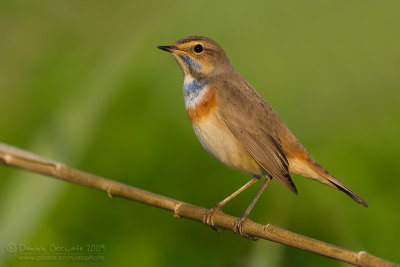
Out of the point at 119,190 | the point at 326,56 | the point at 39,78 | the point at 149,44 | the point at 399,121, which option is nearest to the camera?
the point at 119,190

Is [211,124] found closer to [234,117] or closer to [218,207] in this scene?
[234,117]

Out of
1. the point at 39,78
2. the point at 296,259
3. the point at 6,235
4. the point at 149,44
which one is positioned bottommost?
the point at 6,235

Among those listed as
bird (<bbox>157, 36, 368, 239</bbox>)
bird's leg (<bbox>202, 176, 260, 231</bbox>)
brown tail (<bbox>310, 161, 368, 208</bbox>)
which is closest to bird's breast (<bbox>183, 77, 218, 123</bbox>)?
bird (<bbox>157, 36, 368, 239</bbox>)

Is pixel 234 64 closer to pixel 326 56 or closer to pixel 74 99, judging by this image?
pixel 326 56

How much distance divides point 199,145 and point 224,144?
11.3 inches

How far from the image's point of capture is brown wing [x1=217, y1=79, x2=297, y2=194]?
7.91 feet

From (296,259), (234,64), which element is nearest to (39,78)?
(234,64)

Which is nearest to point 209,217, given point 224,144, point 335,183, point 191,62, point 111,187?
point 111,187

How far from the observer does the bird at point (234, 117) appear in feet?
7.75

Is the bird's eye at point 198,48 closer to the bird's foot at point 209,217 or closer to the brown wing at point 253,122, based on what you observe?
the brown wing at point 253,122

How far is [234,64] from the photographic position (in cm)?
228

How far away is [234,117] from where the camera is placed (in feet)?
8.03

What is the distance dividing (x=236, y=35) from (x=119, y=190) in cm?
77

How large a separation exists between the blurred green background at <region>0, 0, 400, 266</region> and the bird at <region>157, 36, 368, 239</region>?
0.28 ft
